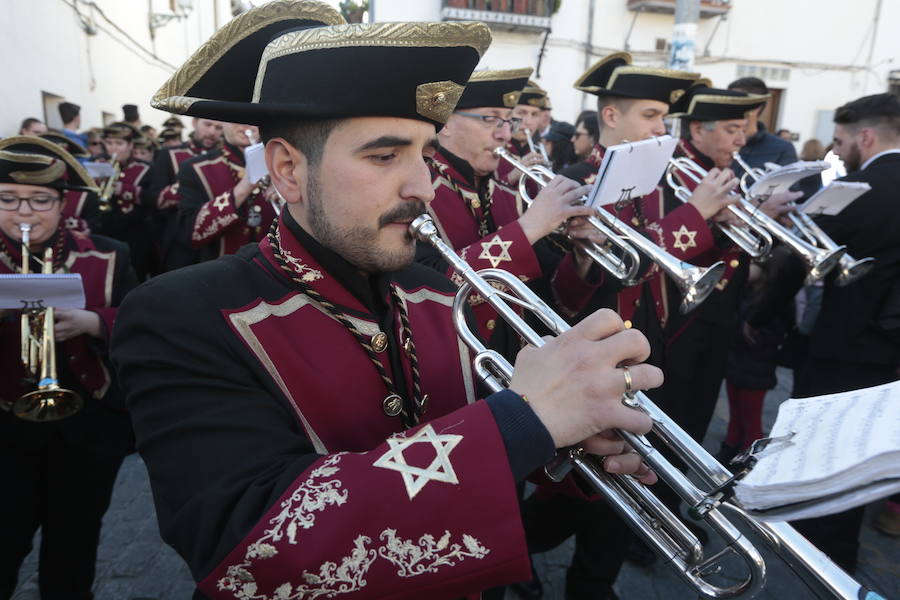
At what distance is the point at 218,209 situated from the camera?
4312 mm

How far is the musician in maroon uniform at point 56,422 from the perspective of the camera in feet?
8.55

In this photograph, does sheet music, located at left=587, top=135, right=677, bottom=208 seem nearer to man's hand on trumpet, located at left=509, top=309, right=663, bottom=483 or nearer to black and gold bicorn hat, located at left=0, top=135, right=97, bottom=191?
man's hand on trumpet, located at left=509, top=309, right=663, bottom=483

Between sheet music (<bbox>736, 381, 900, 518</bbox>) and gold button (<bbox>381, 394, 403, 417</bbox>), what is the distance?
0.81 m

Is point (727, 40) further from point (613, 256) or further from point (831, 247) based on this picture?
point (613, 256)

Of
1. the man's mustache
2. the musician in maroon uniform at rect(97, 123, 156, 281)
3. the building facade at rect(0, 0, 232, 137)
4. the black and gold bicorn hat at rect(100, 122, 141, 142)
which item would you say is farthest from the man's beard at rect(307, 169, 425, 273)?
the building facade at rect(0, 0, 232, 137)

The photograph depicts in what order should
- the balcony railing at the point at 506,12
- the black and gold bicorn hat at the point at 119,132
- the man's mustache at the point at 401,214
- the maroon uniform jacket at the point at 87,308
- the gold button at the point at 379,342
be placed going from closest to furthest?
the man's mustache at the point at 401,214
the gold button at the point at 379,342
the maroon uniform jacket at the point at 87,308
the black and gold bicorn hat at the point at 119,132
the balcony railing at the point at 506,12

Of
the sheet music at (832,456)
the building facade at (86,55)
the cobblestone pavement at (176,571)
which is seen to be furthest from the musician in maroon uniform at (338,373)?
the building facade at (86,55)

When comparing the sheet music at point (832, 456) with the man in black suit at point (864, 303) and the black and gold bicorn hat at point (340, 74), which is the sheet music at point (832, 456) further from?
the man in black suit at point (864, 303)

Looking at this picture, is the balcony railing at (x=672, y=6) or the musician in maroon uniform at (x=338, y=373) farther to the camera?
the balcony railing at (x=672, y=6)

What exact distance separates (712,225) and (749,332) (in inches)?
65.2

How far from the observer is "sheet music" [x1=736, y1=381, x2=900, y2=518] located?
812 mm

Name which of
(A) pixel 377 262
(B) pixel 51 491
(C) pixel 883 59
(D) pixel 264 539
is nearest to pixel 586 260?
(A) pixel 377 262

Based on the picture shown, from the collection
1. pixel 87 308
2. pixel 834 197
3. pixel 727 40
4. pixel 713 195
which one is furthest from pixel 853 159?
pixel 727 40

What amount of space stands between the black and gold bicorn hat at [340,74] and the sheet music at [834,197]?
2716mm
